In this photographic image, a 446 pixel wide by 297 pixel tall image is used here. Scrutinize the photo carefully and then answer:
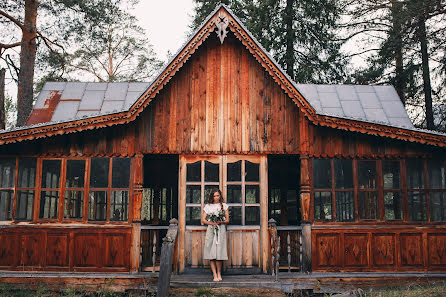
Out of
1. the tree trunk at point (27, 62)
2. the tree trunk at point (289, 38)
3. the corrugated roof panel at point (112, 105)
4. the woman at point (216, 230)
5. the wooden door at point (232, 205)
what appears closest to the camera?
the woman at point (216, 230)

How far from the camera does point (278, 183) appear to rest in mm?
14375

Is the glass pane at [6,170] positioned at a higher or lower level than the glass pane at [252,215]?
higher

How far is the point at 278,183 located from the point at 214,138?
14.9ft

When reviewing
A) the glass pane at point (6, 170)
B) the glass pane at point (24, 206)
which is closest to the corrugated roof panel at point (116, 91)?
the glass pane at point (6, 170)

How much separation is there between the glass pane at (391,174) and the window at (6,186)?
855 cm

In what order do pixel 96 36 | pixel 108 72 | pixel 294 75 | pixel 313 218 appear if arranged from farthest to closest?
pixel 108 72 < pixel 294 75 < pixel 96 36 < pixel 313 218

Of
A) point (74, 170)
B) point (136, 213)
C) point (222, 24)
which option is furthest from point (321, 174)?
point (74, 170)

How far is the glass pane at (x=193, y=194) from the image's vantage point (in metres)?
10.5

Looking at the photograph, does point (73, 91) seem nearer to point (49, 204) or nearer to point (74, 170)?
point (74, 170)

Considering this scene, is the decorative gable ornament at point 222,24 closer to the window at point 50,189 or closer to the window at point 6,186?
the window at point 50,189

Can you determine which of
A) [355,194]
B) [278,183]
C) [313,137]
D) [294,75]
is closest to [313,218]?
[355,194]

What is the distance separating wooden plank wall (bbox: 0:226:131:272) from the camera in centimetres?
1003

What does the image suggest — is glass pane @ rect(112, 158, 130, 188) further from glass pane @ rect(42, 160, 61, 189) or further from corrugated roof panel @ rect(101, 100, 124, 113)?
corrugated roof panel @ rect(101, 100, 124, 113)

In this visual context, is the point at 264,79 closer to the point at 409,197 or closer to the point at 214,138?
the point at 214,138
